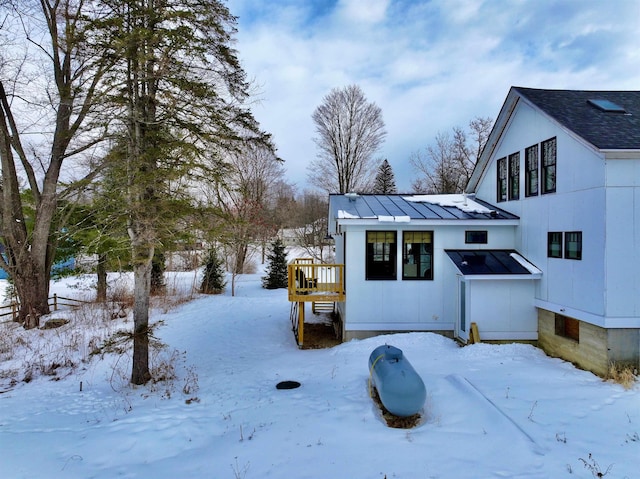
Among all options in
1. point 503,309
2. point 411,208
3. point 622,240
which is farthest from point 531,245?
point 411,208

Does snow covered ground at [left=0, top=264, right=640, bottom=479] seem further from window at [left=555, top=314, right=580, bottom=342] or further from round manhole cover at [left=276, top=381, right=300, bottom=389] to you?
window at [left=555, top=314, right=580, bottom=342]

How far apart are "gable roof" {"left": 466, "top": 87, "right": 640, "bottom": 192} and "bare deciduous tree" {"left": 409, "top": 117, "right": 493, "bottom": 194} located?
17.6 metres

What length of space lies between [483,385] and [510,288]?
364 cm

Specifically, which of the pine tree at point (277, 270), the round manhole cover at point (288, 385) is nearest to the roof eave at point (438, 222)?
the round manhole cover at point (288, 385)

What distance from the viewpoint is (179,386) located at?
23.5ft

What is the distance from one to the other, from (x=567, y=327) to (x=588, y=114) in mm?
5171

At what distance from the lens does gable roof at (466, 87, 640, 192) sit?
689 centimetres

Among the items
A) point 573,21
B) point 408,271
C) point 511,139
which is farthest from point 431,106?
point 408,271

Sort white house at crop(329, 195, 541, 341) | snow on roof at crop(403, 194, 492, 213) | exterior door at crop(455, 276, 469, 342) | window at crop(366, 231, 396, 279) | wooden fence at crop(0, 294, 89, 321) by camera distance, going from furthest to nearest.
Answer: wooden fence at crop(0, 294, 89, 321), snow on roof at crop(403, 194, 492, 213), window at crop(366, 231, 396, 279), white house at crop(329, 195, 541, 341), exterior door at crop(455, 276, 469, 342)

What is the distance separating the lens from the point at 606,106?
8523 millimetres

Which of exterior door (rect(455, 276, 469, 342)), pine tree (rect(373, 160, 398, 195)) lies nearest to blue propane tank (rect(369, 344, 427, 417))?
exterior door (rect(455, 276, 469, 342))

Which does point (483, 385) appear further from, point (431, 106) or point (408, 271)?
point (431, 106)

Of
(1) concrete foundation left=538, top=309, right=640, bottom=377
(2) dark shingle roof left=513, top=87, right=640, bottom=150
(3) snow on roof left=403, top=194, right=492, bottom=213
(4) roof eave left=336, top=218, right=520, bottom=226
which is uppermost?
(2) dark shingle roof left=513, top=87, right=640, bottom=150

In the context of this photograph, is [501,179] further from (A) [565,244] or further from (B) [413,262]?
(B) [413,262]
